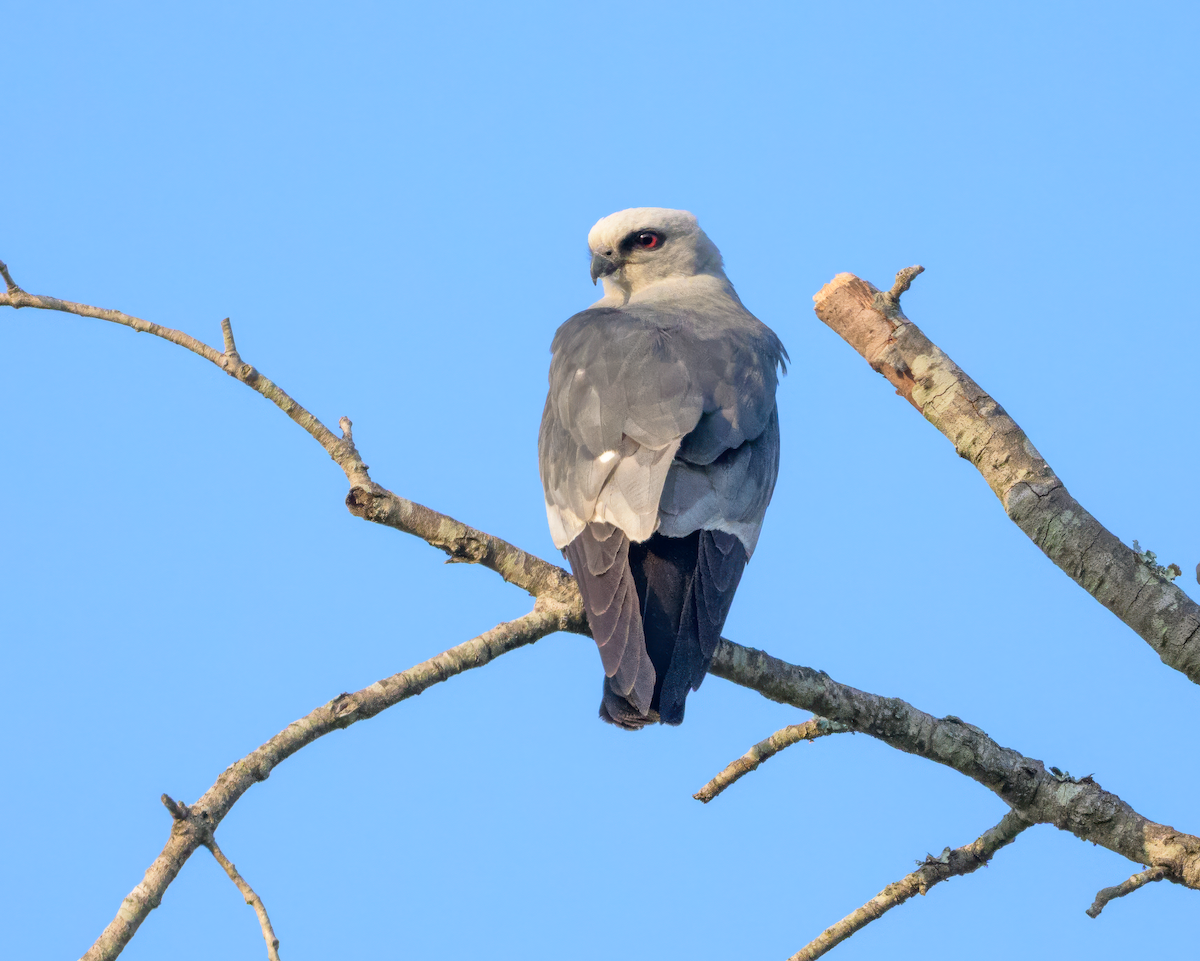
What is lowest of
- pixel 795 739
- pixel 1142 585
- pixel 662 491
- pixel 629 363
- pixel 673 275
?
pixel 1142 585

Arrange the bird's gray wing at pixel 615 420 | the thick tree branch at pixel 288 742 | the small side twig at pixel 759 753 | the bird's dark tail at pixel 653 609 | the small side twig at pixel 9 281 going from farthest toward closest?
1. the bird's gray wing at pixel 615 420
2. the small side twig at pixel 759 753
3. the bird's dark tail at pixel 653 609
4. the small side twig at pixel 9 281
5. the thick tree branch at pixel 288 742

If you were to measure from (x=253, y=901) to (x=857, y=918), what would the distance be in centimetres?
194

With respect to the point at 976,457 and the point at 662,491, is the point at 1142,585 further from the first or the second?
the point at 662,491

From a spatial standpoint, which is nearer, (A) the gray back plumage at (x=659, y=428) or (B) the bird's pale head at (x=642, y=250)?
(A) the gray back plumage at (x=659, y=428)

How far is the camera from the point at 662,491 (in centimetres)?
436

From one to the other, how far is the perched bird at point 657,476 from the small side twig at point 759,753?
0.36 metres

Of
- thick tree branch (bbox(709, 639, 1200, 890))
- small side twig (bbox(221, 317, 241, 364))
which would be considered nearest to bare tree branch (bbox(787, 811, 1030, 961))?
thick tree branch (bbox(709, 639, 1200, 890))

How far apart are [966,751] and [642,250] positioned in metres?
3.65

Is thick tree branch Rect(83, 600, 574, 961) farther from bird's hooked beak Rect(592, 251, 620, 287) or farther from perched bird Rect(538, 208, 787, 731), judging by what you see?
bird's hooked beak Rect(592, 251, 620, 287)

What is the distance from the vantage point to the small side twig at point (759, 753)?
13.4ft

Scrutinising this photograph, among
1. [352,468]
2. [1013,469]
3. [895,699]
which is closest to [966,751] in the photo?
[895,699]

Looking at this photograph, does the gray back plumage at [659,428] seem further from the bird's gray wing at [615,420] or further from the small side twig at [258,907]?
the small side twig at [258,907]

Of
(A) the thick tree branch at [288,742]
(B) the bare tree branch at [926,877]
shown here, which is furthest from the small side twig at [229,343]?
(B) the bare tree branch at [926,877]

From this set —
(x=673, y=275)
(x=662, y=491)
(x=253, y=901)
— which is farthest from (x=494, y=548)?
(x=673, y=275)
